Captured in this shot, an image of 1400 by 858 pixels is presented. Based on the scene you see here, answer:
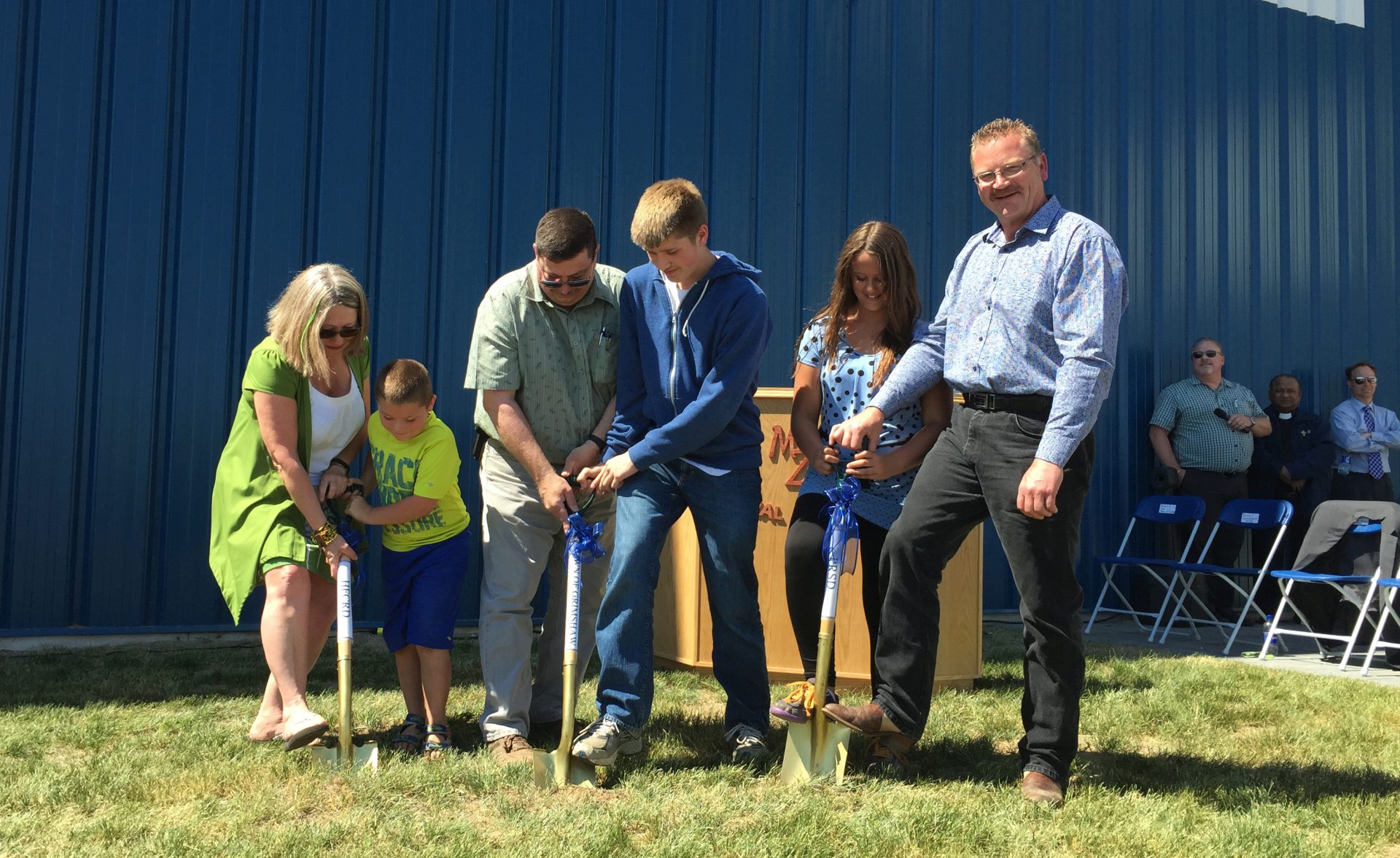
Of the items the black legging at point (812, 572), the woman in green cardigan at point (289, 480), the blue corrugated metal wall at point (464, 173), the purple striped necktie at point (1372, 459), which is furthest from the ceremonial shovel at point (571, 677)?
the purple striped necktie at point (1372, 459)

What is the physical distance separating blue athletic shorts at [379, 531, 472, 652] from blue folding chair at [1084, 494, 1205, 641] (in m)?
5.07

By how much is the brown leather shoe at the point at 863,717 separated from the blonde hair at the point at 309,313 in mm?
1995

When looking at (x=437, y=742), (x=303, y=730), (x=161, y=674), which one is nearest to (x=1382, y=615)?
(x=437, y=742)

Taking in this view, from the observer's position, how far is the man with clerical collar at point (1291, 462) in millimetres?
8742

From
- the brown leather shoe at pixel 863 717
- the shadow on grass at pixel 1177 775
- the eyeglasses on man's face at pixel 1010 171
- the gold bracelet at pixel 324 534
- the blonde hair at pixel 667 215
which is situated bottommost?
the shadow on grass at pixel 1177 775

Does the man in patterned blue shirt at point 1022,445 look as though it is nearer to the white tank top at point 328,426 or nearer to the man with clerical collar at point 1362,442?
the white tank top at point 328,426

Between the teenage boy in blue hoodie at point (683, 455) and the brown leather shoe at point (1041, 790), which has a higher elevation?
the teenage boy in blue hoodie at point (683, 455)

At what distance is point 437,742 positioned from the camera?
3682mm

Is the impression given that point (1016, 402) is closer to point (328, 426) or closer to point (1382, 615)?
point (328, 426)

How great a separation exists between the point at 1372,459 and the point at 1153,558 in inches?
84.9

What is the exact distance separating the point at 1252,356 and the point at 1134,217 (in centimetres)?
166

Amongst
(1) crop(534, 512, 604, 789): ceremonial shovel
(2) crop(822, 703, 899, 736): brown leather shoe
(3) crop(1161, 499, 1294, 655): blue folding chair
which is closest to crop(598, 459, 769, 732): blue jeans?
(1) crop(534, 512, 604, 789): ceremonial shovel

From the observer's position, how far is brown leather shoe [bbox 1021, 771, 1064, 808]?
3.25m

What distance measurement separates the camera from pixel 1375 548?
257 inches
